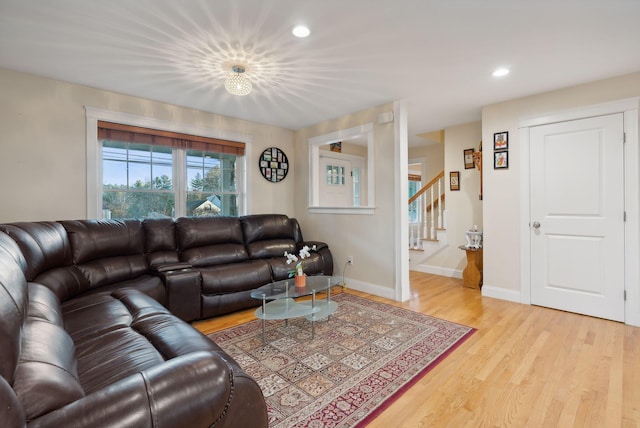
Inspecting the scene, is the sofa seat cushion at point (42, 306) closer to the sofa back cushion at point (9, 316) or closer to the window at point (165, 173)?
the sofa back cushion at point (9, 316)

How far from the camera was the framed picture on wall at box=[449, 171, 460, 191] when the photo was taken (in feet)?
15.3

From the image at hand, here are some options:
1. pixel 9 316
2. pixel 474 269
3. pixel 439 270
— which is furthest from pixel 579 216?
pixel 9 316

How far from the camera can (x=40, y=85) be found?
9.36ft

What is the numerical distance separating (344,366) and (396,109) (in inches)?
111

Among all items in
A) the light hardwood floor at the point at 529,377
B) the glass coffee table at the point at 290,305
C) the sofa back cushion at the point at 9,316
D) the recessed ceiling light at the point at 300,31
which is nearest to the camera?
the sofa back cushion at the point at 9,316

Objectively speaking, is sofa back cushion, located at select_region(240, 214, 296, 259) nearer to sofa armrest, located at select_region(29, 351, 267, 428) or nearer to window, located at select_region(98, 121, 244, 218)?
window, located at select_region(98, 121, 244, 218)

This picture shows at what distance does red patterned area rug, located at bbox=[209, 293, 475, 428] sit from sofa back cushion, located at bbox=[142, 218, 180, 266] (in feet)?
3.41

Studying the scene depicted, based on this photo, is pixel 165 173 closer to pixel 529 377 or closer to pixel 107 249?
pixel 107 249

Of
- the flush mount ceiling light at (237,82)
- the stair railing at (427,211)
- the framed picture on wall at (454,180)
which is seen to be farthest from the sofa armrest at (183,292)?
the framed picture on wall at (454,180)

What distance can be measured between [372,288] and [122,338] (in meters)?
2.90

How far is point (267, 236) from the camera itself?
4082mm

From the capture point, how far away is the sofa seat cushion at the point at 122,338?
4.05 ft

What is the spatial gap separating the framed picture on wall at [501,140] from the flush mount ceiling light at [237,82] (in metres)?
2.95

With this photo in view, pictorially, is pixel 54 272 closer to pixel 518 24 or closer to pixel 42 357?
pixel 42 357
